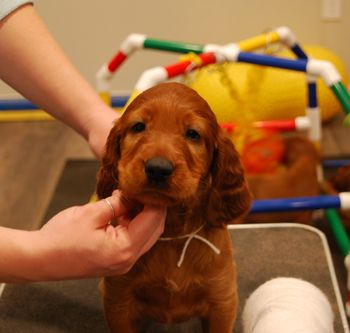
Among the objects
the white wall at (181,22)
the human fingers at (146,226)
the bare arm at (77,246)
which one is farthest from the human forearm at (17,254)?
the white wall at (181,22)

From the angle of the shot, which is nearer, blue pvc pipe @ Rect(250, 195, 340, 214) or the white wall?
blue pvc pipe @ Rect(250, 195, 340, 214)

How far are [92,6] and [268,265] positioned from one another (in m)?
1.84

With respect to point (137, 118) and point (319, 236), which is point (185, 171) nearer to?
point (137, 118)

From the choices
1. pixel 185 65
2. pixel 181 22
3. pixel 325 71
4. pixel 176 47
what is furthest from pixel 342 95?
pixel 181 22

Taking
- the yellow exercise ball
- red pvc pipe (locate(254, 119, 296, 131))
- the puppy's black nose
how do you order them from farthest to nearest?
1. the yellow exercise ball
2. red pvc pipe (locate(254, 119, 296, 131))
3. the puppy's black nose

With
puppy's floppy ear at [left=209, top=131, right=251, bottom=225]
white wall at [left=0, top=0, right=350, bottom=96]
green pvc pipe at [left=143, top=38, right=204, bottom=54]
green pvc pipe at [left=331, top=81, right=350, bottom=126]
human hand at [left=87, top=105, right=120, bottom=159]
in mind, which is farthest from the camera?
white wall at [left=0, top=0, right=350, bottom=96]

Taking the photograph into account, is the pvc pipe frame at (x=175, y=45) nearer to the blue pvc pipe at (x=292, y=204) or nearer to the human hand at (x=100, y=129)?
the blue pvc pipe at (x=292, y=204)

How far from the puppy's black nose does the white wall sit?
6.60 feet

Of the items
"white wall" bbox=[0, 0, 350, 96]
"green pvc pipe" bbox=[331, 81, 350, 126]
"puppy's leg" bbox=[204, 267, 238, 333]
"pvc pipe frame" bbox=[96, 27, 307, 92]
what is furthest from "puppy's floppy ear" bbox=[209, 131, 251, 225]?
"white wall" bbox=[0, 0, 350, 96]

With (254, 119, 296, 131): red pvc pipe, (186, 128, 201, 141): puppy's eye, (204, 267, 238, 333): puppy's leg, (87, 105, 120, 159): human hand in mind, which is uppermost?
(186, 128, 201, 141): puppy's eye

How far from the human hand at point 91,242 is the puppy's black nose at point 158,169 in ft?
0.21

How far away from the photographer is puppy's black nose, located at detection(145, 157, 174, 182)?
2.20 feet

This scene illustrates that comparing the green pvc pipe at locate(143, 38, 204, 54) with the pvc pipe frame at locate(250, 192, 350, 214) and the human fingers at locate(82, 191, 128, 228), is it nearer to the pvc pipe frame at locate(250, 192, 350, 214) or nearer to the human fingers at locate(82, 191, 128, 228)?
the pvc pipe frame at locate(250, 192, 350, 214)

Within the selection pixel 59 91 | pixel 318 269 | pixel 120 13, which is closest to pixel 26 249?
pixel 59 91
